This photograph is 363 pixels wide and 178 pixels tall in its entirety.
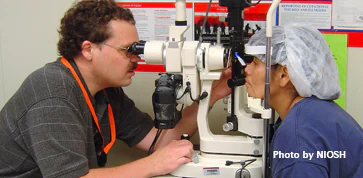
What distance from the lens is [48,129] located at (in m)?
1.44

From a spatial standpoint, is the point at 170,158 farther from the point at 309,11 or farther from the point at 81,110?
the point at 309,11

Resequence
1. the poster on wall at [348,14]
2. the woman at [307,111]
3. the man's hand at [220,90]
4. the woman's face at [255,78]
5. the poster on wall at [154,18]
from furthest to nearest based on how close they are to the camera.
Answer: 1. the poster on wall at [154,18]
2. the poster on wall at [348,14]
3. the man's hand at [220,90]
4. the woman's face at [255,78]
5. the woman at [307,111]

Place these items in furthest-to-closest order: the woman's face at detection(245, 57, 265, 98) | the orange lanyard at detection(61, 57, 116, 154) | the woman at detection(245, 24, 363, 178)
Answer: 1. the orange lanyard at detection(61, 57, 116, 154)
2. the woman's face at detection(245, 57, 265, 98)
3. the woman at detection(245, 24, 363, 178)

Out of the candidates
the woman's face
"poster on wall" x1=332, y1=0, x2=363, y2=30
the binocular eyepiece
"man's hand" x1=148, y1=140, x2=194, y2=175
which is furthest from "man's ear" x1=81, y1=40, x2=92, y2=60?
"poster on wall" x1=332, y1=0, x2=363, y2=30

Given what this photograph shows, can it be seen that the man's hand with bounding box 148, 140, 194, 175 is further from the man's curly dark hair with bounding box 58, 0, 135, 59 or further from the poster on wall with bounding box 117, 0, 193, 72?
the poster on wall with bounding box 117, 0, 193, 72

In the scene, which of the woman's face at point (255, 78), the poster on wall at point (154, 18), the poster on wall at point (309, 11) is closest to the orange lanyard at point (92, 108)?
the poster on wall at point (154, 18)

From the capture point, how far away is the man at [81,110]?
4.75 ft

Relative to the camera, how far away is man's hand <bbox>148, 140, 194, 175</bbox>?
5.02 ft

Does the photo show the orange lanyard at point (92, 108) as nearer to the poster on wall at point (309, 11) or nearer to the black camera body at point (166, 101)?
the black camera body at point (166, 101)

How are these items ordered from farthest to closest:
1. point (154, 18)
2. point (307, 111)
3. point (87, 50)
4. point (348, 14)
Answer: point (154, 18)
point (348, 14)
point (87, 50)
point (307, 111)

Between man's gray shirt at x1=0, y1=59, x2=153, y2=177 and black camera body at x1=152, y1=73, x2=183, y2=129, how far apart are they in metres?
0.29

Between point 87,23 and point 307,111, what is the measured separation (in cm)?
91

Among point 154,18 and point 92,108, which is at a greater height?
point 154,18

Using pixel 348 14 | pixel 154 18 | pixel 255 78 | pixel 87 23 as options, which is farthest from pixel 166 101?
pixel 348 14
